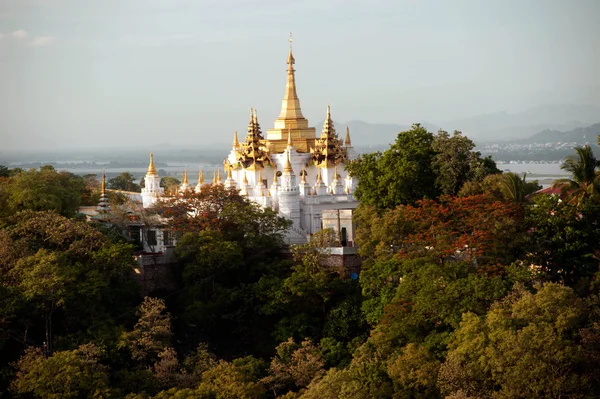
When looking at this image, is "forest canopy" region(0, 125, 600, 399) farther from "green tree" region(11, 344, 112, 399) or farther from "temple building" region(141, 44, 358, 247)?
"temple building" region(141, 44, 358, 247)

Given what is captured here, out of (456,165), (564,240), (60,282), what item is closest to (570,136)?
(456,165)

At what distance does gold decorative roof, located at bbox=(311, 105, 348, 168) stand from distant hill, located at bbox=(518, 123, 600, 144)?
72004mm

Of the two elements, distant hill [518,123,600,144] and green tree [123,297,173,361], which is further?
distant hill [518,123,600,144]

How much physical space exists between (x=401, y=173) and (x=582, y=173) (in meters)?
4.53

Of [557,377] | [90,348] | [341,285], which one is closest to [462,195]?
[341,285]

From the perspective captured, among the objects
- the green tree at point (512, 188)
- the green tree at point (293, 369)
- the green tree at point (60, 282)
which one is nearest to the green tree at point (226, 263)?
the green tree at point (60, 282)

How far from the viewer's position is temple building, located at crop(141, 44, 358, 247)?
119ft

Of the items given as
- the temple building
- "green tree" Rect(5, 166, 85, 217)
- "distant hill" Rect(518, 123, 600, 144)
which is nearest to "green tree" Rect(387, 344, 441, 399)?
the temple building

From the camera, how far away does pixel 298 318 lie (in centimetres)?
3033

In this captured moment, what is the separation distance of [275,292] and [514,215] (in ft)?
19.6

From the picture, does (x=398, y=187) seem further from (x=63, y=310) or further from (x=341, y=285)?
(x=63, y=310)

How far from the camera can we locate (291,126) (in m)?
40.7

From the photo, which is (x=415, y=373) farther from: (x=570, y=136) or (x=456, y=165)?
(x=570, y=136)

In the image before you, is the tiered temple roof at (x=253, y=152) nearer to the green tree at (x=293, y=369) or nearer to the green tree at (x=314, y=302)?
the green tree at (x=314, y=302)
